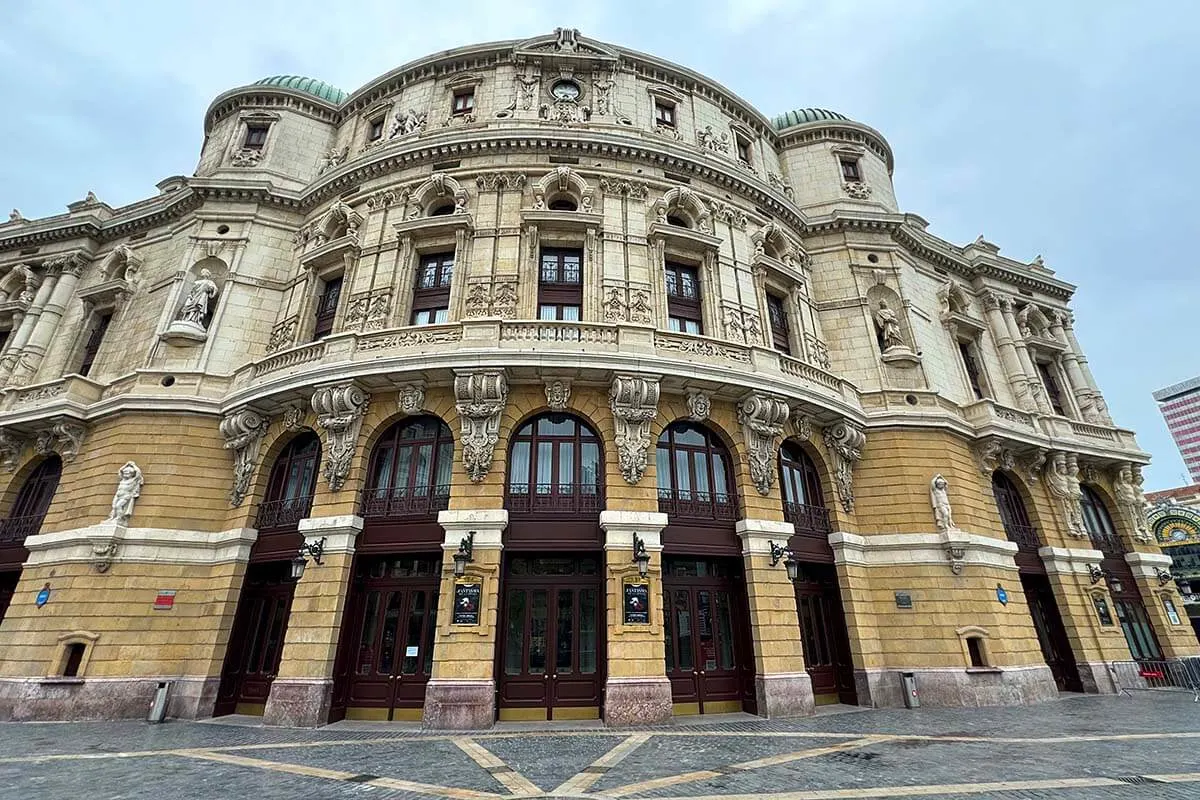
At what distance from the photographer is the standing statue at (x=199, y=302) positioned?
22000 mm

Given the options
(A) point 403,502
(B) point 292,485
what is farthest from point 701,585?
(B) point 292,485

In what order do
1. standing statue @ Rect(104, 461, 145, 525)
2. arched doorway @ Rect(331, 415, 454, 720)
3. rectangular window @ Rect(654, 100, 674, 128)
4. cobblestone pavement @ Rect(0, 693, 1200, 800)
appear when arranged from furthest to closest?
rectangular window @ Rect(654, 100, 674, 128), standing statue @ Rect(104, 461, 145, 525), arched doorway @ Rect(331, 415, 454, 720), cobblestone pavement @ Rect(0, 693, 1200, 800)

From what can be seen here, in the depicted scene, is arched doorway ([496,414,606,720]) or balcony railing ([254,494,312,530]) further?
balcony railing ([254,494,312,530])

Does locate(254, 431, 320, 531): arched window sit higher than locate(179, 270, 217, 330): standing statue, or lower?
lower

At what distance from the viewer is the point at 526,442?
17.7 meters

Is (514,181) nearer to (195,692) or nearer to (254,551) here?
(254,551)

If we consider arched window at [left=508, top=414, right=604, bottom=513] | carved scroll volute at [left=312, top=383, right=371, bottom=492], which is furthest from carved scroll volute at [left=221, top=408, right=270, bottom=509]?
arched window at [left=508, top=414, right=604, bottom=513]

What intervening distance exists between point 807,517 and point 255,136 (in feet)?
104

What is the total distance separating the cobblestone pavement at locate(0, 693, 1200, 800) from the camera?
885 centimetres

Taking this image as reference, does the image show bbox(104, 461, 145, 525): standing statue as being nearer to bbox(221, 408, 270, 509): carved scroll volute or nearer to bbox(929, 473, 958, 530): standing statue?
bbox(221, 408, 270, 509): carved scroll volute

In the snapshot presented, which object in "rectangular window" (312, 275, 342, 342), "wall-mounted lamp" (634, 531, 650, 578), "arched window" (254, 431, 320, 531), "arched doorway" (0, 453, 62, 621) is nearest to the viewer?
"wall-mounted lamp" (634, 531, 650, 578)

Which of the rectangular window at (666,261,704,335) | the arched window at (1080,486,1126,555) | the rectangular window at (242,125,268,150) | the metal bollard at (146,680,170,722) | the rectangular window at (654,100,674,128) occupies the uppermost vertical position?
the rectangular window at (242,125,268,150)

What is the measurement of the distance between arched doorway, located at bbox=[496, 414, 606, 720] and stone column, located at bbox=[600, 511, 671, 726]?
24.5 inches

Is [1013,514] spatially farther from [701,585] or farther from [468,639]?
[468,639]
